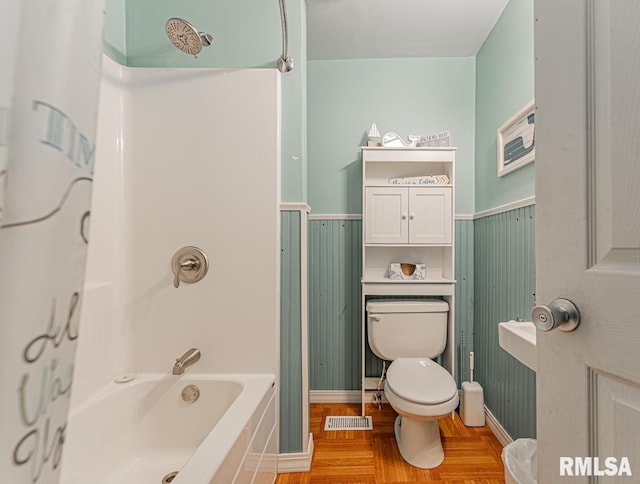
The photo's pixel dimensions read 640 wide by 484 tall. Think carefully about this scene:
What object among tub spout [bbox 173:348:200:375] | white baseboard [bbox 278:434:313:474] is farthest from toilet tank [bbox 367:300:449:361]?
tub spout [bbox 173:348:200:375]

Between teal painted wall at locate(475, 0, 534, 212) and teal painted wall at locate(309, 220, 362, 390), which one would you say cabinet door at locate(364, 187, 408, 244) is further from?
teal painted wall at locate(475, 0, 534, 212)

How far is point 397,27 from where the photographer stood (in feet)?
6.41

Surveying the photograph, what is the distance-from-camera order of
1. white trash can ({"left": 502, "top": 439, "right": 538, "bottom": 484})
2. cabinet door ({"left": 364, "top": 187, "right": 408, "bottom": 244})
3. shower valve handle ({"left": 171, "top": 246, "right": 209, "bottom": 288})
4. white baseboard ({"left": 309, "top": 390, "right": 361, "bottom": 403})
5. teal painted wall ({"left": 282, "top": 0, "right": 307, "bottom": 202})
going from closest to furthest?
white trash can ({"left": 502, "top": 439, "right": 538, "bottom": 484})
shower valve handle ({"left": 171, "top": 246, "right": 209, "bottom": 288})
teal painted wall ({"left": 282, "top": 0, "right": 307, "bottom": 202})
cabinet door ({"left": 364, "top": 187, "right": 408, "bottom": 244})
white baseboard ({"left": 309, "top": 390, "right": 361, "bottom": 403})

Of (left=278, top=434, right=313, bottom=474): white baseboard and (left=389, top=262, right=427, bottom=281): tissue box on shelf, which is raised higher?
(left=389, top=262, right=427, bottom=281): tissue box on shelf

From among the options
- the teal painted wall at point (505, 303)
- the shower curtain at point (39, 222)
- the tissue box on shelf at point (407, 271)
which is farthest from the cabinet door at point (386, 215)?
the shower curtain at point (39, 222)

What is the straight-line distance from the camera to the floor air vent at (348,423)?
6.30 feet

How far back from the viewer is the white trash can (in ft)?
3.49

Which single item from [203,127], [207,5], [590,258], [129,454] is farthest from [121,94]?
[590,258]

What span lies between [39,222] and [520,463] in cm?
152

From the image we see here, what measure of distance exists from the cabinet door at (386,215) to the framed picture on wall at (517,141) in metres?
0.57

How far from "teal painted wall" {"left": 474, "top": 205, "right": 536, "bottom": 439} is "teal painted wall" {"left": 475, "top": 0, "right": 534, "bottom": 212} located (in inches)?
5.9

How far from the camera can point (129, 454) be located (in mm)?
1301

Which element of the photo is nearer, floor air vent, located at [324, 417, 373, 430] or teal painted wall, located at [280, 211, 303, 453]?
teal painted wall, located at [280, 211, 303, 453]

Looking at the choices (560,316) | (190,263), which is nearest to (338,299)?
(190,263)
